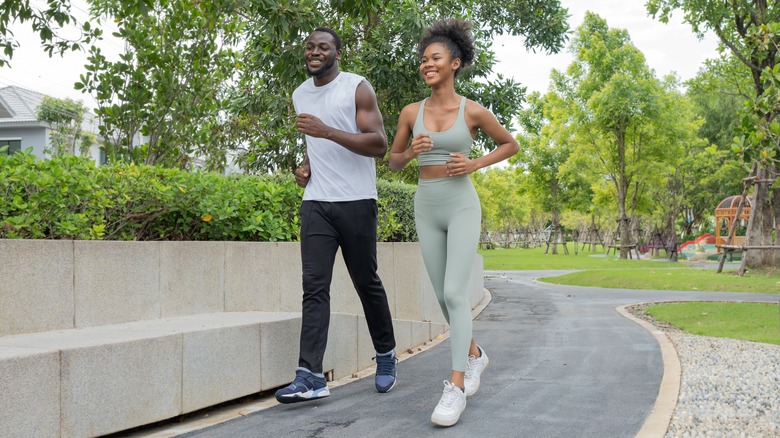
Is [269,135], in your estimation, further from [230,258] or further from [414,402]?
[414,402]

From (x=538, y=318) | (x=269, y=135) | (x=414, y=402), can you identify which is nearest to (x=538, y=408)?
(x=414, y=402)

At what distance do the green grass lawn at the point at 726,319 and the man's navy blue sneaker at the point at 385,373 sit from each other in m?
5.53

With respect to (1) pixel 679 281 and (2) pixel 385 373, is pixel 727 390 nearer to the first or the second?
(2) pixel 385 373

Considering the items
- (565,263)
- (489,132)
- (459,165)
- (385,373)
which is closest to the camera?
(459,165)

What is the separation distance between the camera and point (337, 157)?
15.5ft

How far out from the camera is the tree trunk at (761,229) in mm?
22173


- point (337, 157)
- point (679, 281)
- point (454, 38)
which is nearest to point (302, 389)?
point (337, 157)

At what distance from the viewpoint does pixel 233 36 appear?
10.3 meters

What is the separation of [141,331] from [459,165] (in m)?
2.09

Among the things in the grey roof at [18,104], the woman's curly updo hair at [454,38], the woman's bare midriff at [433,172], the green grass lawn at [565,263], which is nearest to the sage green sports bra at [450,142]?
the woman's bare midriff at [433,172]

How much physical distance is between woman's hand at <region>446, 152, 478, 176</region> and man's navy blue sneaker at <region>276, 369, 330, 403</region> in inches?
59.3

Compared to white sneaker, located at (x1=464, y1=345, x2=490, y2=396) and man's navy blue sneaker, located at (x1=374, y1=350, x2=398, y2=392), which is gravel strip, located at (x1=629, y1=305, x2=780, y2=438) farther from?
man's navy blue sneaker, located at (x1=374, y1=350, x2=398, y2=392)

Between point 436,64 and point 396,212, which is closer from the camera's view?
point 436,64

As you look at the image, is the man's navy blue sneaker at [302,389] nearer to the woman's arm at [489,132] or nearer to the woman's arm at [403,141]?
the woman's arm at [403,141]
